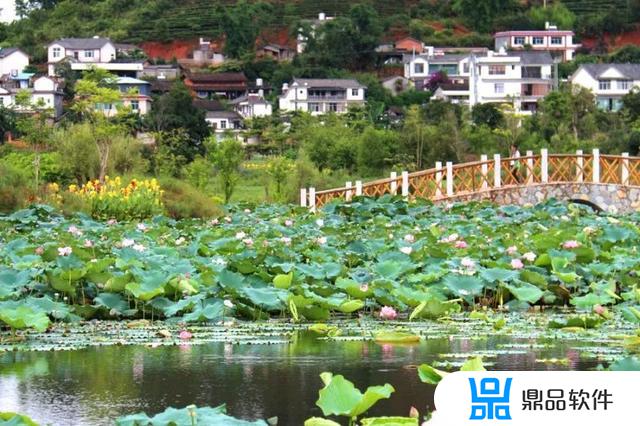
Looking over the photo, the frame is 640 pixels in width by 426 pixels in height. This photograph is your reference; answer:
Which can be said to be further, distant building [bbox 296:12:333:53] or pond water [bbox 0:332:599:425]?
distant building [bbox 296:12:333:53]

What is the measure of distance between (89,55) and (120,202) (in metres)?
69.1

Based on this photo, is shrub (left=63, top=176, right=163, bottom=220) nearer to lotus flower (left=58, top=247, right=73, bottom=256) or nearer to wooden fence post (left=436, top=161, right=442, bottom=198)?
wooden fence post (left=436, top=161, right=442, bottom=198)

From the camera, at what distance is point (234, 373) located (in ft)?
22.6

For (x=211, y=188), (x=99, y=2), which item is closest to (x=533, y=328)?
(x=211, y=188)

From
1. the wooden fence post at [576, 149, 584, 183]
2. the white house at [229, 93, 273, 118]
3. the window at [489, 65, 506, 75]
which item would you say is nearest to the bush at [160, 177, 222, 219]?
the wooden fence post at [576, 149, 584, 183]

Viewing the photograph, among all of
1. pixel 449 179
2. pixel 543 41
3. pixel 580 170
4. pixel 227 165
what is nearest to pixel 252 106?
pixel 543 41

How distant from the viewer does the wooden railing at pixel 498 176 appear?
77.2 feet

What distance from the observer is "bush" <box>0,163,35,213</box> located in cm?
1786

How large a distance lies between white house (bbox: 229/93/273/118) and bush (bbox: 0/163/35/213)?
5671 centimetres

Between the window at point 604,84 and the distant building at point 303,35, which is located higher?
the distant building at point 303,35

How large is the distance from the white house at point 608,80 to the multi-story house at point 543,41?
12231 mm

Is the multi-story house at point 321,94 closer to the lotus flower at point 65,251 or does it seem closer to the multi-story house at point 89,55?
the multi-story house at point 89,55

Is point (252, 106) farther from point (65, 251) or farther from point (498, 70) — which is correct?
A: point (65, 251)

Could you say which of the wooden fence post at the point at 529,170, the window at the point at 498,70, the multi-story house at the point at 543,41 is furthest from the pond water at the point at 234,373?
the multi-story house at the point at 543,41
